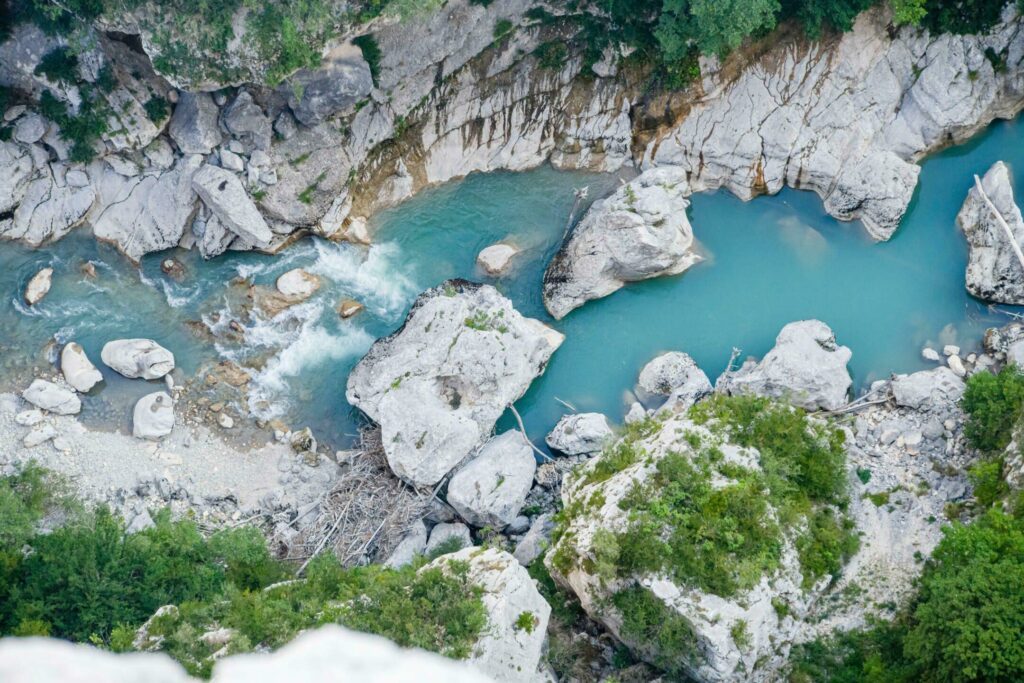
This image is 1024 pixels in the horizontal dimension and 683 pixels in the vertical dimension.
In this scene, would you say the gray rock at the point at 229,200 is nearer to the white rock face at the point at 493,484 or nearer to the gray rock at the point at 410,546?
the white rock face at the point at 493,484

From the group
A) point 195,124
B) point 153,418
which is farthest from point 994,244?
point 153,418

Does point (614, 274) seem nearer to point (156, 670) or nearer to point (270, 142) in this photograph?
point (270, 142)

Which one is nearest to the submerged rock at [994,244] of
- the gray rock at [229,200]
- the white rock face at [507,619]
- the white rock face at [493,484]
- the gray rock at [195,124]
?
the white rock face at [493,484]

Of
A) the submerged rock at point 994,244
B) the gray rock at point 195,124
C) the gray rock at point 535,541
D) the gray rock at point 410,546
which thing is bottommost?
the gray rock at point 410,546

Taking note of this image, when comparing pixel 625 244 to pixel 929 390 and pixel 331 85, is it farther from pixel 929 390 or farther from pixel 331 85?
pixel 331 85

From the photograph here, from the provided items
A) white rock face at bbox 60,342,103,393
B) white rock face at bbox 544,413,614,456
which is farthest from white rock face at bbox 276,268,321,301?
A: white rock face at bbox 544,413,614,456

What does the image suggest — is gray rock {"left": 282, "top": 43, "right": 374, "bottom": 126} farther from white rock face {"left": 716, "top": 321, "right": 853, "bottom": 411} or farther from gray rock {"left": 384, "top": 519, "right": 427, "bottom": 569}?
white rock face {"left": 716, "top": 321, "right": 853, "bottom": 411}

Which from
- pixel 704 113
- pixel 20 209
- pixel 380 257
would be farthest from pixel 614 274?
pixel 20 209
